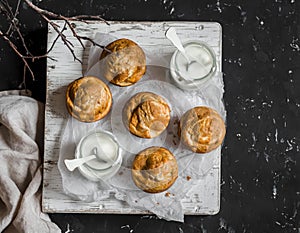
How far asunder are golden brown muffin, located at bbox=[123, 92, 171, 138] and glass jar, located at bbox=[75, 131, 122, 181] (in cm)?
5

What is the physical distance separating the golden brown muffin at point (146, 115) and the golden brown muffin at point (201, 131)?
0.04 meters

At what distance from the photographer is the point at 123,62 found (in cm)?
102

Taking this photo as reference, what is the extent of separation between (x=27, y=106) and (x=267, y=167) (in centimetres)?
50

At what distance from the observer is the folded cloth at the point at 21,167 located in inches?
41.6

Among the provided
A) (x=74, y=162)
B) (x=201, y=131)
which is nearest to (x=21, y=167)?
(x=74, y=162)

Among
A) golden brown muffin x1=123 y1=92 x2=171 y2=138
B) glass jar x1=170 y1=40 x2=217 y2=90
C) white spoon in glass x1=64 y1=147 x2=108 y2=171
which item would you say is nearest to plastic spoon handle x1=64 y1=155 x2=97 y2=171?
white spoon in glass x1=64 y1=147 x2=108 y2=171

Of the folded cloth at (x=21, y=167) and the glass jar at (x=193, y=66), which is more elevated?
the glass jar at (x=193, y=66)

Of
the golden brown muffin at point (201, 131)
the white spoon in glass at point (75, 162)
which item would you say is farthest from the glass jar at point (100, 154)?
the golden brown muffin at point (201, 131)

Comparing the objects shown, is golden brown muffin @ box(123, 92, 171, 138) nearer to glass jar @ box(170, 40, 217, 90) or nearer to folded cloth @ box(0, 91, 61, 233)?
glass jar @ box(170, 40, 217, 90)

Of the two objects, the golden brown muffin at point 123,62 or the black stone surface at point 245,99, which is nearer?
the golden brown muffin at point 123,62

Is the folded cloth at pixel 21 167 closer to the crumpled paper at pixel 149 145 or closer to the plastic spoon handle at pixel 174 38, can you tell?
the crumpled paper at pixel 149 145

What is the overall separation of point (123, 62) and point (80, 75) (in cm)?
10

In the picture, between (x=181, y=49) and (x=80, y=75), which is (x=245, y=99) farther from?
(x=80, y=75)

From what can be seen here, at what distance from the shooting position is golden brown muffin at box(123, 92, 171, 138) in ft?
3.34
